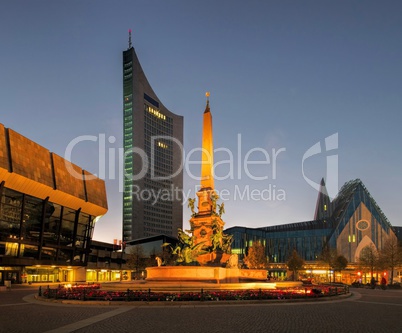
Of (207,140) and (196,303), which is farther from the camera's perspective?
(207,140)

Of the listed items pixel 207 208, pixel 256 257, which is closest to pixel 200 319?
pixel 207 208

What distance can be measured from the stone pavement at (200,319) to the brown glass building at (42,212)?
1721 inches

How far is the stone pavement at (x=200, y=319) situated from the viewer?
56.1 feet

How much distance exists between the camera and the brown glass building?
64312 millimetres

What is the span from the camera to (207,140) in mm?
52219

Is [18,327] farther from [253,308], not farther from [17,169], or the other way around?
[17,169]

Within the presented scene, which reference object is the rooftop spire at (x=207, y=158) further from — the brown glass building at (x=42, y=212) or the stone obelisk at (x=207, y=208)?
the brown glass building at (x=42, y=212)

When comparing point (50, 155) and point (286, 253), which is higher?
point (50, 155)

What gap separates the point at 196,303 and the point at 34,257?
53.5 m

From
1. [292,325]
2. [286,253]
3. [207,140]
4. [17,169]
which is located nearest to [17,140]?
[17,169]

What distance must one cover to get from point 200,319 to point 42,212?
58774mm

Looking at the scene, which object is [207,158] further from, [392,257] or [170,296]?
[392,257]

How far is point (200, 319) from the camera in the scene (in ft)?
64.4

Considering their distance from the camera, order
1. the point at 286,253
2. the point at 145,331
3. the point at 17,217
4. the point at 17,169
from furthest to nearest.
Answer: the point at 286,253, the point at 17,217, the point at 17,169, the point at 145,331
